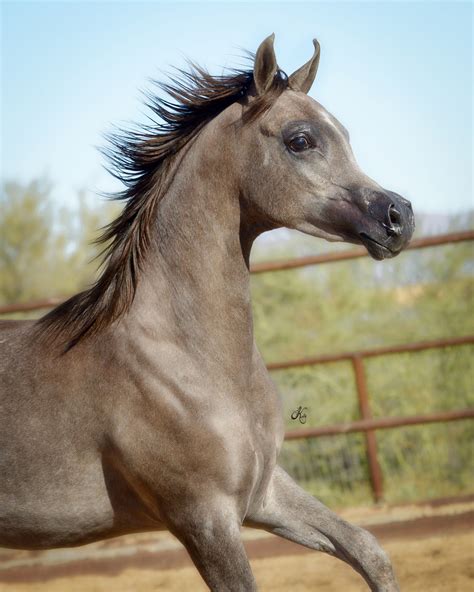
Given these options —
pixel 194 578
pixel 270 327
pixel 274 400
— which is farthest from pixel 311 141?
pixel 270 327

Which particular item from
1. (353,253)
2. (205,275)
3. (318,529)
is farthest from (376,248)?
(353,253)

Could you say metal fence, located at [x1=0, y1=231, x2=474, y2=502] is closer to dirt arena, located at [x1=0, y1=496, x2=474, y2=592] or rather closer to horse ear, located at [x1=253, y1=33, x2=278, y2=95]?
dirt arena, located at [x1=0, y1=496, x2=474, y2=592]

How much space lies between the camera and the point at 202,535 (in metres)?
2.80

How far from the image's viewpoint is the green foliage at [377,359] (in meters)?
6.74

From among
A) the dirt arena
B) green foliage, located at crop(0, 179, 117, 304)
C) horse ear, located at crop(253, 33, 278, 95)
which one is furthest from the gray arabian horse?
green foliage, located at crop(0, 179, 117, 304)

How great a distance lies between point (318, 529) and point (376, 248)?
103cm

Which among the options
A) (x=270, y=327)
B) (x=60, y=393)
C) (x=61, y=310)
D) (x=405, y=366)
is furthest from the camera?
(x=270, y=327)

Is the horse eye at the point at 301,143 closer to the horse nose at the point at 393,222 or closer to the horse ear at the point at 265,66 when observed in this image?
the horse ear at the point at 265,66

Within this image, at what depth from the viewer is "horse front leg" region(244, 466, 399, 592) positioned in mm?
2990

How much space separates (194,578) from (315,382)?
2.59 metres

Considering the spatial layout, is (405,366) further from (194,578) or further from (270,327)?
(194,578)

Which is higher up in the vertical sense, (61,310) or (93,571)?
(61,310)

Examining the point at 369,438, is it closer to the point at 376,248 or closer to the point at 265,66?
the point at 376,248

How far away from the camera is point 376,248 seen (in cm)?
285
